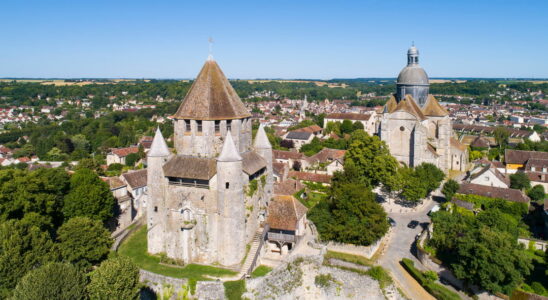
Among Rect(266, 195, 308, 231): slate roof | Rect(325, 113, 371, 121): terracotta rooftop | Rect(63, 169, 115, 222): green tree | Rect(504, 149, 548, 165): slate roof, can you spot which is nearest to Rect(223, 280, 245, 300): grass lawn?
Rect(266, 195, 308, 231): slate roof

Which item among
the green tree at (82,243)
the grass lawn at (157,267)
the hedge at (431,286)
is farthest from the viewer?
the green tree at (82,243)

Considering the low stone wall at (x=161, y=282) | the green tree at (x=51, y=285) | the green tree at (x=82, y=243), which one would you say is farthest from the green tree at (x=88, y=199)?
the green tree at (x=51, y=285)

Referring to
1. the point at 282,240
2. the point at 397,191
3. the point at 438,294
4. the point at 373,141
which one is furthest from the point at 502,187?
the point at 282,240

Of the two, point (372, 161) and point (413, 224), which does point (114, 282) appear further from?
point (372, 161)

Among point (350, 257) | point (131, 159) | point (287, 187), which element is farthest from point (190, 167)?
point (131, 159)

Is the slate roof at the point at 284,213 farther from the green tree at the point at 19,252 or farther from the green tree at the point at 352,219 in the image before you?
the green tree at the point at 19,252

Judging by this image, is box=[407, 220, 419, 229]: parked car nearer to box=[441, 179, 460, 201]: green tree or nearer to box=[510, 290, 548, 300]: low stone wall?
box=[441, 179, 460, 201]: green tree

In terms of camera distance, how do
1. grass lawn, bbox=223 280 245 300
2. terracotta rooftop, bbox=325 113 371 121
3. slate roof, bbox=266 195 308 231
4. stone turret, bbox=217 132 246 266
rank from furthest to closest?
terracotta rooftop, bbox=325 113 371 121 < slate roof, bbox=266 195 308 231 < stone turret, bbox=217 132 246 266 < grass lawn, bbox=223 280 245 300
